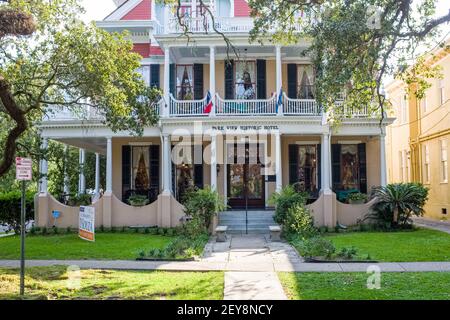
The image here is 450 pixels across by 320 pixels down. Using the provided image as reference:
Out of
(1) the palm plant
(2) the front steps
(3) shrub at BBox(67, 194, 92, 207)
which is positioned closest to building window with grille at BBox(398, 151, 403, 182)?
(1) the palm plant

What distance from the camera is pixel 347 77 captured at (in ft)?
38.1

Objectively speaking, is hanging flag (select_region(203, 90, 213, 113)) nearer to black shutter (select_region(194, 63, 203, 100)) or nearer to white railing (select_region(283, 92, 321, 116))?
black shutter (select_region(194, 63, 203, 100))

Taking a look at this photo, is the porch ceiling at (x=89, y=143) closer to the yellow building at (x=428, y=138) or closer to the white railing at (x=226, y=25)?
the white railing at (x=226, y=25)

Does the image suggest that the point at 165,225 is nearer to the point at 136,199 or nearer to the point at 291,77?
the point at 136,199

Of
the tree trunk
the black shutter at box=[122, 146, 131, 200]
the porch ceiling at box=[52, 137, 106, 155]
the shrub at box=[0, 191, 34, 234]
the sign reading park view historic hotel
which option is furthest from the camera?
the black shutter at box=[122, 146, 131, 200]

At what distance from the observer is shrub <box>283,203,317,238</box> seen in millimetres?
15562

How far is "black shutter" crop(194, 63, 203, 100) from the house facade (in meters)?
0.04

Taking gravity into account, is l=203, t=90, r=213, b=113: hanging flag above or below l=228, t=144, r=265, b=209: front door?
above

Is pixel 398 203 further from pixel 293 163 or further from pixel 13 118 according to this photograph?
pixel 13 118
